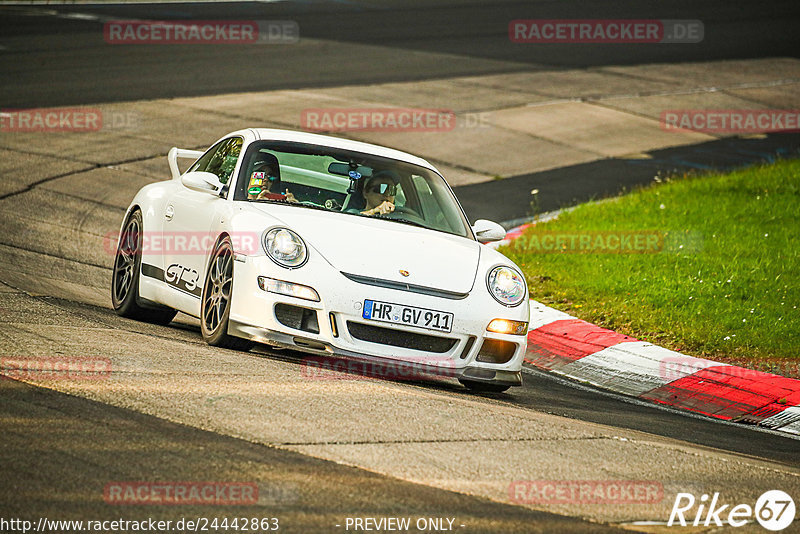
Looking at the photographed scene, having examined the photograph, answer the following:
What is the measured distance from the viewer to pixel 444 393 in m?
6.92

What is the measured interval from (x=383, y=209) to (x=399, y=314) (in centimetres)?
137

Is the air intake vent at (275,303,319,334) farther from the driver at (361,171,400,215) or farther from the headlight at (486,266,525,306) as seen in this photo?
the driver at (361,171,400,215)

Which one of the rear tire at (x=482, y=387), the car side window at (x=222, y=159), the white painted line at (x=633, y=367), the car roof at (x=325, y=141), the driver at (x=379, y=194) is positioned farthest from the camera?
the white painted line at (x=633, y=367)

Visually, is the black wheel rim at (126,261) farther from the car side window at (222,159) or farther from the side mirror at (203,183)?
the side mirror at (203,183)

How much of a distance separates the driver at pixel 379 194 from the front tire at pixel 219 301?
1.13m

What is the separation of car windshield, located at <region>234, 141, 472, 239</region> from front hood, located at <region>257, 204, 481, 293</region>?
0.29 metres

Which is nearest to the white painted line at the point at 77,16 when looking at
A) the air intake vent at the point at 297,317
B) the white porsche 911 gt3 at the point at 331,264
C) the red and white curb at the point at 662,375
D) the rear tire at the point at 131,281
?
the rear tire at the point at 131,281

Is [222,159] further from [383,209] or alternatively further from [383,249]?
[383,249]

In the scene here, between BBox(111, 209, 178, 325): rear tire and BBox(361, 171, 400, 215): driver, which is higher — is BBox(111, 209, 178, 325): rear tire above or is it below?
below

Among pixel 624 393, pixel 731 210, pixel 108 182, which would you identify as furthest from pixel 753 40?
pixel 624 393

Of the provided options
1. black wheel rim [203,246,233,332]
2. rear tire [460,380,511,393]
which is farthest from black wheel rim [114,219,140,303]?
rear tire [460,380,511,393]

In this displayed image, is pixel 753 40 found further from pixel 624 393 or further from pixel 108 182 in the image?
pixel 624 393

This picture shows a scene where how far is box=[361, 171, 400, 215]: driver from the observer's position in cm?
792

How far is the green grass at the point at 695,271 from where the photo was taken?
31.2 ft
